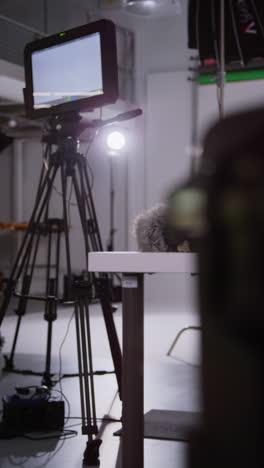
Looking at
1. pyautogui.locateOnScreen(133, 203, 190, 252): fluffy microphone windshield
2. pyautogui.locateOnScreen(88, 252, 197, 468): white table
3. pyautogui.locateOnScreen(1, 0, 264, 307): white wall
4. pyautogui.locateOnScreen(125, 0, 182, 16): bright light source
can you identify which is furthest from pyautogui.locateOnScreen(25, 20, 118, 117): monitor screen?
pyautogui.locateOnScreen(1, 0, 264, 307): white wall

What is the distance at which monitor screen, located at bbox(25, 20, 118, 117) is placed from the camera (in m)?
2.12

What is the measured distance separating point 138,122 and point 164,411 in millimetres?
5499

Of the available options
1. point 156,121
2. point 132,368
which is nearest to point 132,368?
point 132,368

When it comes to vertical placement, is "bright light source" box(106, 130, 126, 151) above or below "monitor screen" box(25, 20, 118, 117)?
above

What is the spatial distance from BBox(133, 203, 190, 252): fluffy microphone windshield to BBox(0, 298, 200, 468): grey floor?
32cm

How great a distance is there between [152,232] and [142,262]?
0.87ft

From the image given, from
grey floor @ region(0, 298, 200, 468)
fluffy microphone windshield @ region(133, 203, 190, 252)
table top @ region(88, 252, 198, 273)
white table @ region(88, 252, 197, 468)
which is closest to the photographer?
table top @ region(88, 252, 198, 273)

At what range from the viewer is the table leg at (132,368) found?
1362 millimetres

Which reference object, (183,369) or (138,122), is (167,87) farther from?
(183,369)

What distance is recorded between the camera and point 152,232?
149 cm

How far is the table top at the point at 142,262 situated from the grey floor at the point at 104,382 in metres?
0.23

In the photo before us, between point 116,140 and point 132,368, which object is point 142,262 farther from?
point 116,140

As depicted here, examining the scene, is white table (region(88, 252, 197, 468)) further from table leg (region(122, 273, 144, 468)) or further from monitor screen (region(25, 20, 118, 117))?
monitor screen (region(25, 20, 118, 117))

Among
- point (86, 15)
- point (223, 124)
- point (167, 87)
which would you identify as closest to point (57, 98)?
point (223, 124)
